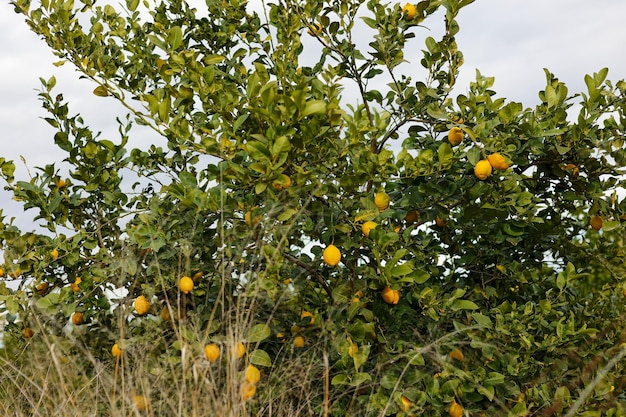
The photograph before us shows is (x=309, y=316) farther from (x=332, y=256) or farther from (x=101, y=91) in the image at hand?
(x=101, y=91)

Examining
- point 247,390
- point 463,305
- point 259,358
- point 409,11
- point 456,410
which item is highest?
point 409,11

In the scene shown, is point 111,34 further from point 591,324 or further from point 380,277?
point 591,324

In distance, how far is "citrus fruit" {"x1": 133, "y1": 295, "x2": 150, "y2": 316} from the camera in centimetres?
265

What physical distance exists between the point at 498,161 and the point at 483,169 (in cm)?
7

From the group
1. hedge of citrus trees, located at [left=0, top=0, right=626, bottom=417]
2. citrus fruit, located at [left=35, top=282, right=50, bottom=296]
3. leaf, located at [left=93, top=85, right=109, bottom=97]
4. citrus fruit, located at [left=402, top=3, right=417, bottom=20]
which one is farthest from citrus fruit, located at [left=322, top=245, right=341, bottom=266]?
citrus fruit, located at [left=35, top=282, right=50, bottom=296]

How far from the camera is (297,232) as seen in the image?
3.10 metres

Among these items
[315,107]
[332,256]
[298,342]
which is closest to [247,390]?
[298,342]

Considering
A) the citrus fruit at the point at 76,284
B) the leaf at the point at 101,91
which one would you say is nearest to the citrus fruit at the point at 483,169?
the leaf at the point at 101,91

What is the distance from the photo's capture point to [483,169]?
248cm

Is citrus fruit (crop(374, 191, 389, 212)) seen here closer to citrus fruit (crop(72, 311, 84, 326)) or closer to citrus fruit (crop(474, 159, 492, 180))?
citrus fruit (crop(474, 159, 492, 180))

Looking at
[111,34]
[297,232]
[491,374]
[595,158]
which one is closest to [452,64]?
[595,158]

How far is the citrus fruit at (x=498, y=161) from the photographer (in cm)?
249

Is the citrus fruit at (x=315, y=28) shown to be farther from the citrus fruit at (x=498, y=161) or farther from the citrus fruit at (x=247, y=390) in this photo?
the citrus fruit at (x=247, y=390)

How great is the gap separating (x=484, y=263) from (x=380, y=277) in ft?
2.66
